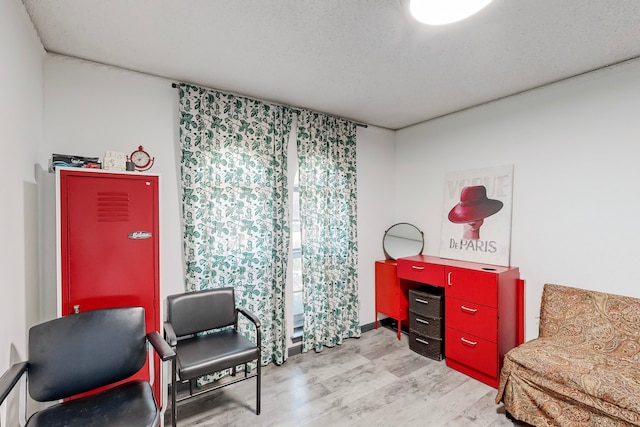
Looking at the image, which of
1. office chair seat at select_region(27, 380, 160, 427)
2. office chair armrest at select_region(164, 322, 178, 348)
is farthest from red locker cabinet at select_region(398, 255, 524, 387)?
office chair seat at select_region(27, 380, 160, 427)

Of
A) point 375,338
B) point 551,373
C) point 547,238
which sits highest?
point 547,238

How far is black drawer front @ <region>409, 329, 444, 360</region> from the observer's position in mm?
2963

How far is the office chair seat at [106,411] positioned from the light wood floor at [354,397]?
734 mm

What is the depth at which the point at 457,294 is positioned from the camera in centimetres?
279

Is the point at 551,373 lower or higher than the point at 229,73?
lower

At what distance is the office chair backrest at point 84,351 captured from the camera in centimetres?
146

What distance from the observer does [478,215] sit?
3.08 meters

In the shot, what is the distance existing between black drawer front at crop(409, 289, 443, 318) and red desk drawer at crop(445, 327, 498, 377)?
19cm

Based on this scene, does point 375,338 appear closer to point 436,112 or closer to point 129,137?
point 436,112

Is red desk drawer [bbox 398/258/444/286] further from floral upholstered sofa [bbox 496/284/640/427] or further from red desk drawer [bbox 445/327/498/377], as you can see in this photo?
floral upholstered sofa [bbox 496/284/640/427]

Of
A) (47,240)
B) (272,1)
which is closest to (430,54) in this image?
(272,1)

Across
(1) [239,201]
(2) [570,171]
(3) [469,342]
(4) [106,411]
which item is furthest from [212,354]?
(2) [570,171]

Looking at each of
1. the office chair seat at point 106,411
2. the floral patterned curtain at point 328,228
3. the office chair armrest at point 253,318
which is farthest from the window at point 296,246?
the office chair seat at point 106,411

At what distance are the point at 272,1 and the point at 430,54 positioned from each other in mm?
1161
